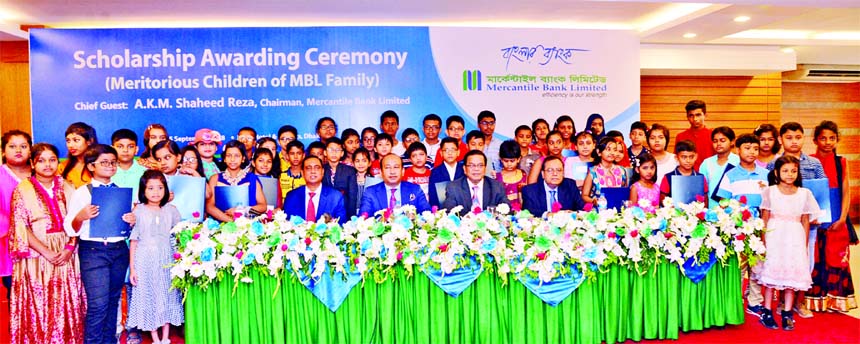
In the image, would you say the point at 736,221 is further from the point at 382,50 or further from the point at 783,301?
the point at 382,50

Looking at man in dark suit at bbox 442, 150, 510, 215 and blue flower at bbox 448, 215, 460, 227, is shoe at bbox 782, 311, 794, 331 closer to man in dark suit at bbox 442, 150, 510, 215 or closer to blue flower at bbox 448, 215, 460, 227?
man in dark suit at bbox 442, 150, 510, 215

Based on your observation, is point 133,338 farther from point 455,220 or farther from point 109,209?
point 455,220

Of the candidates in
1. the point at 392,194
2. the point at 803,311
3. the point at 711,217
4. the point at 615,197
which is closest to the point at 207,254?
the point at 392,194

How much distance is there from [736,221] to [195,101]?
561cm

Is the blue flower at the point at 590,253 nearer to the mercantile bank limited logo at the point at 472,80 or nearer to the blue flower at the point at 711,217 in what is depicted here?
the blue flower at the point at 711,217

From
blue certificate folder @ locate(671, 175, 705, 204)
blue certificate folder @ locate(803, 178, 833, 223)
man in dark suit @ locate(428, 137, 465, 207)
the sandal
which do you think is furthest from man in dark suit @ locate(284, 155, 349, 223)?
blue certificate folder @ locate(803, 178, 833, 223)

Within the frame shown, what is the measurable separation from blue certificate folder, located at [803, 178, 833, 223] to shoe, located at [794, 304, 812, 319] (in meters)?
0.76

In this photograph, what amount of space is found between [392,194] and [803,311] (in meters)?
3.21

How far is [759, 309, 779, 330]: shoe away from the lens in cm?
441

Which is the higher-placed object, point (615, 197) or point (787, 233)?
point (615, 197)

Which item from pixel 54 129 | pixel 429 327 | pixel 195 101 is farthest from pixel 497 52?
pixel 54 129

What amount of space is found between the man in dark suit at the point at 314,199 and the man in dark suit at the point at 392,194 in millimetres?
207

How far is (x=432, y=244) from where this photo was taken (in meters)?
3.48

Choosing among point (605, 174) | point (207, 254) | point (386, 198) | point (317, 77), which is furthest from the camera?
point (317, 77)
